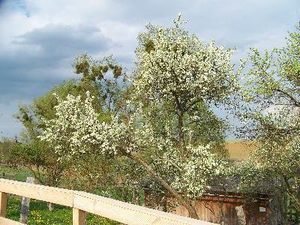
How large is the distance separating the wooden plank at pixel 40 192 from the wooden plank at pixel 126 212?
310 millimetres

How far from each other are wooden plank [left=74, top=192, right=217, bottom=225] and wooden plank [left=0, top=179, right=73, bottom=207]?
12.2 inches

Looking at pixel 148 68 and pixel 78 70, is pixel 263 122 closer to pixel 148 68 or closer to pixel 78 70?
pixel 148 68

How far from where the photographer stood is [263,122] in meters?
26.5

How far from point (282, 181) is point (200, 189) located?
453 inches

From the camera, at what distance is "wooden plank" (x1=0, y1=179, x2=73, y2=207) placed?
731cm

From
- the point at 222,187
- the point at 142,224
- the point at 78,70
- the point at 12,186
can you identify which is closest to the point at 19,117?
the point at 78,70

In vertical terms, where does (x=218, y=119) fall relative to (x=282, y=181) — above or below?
above

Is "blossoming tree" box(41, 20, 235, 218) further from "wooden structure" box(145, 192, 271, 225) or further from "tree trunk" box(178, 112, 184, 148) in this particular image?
"wooden structure" box(145, 192, 271, 225)

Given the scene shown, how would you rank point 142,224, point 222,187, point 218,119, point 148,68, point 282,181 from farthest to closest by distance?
point 222,187 < point 282,181 < point 218,119 < point 148,68 < point 142,224

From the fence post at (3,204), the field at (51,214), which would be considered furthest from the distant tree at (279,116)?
the fence post at (3,204)

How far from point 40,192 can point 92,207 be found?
1895mm

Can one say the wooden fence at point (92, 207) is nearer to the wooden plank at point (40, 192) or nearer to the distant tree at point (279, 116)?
the wooden plank at point (40, 192)

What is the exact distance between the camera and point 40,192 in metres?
8.16

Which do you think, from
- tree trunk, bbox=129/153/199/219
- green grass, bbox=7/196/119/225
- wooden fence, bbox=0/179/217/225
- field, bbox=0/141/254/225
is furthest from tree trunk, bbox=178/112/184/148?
wooden fence, bbox=0/179/217/225
